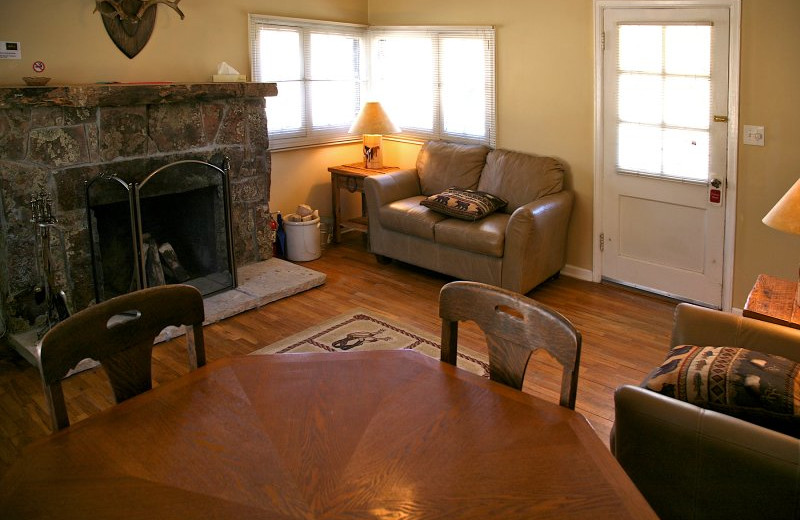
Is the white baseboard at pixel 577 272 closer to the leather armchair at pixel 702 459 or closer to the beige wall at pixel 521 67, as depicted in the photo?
the beige wall at pixel 521 67

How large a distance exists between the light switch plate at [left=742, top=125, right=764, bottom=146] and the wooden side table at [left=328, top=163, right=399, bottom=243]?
8.63 ft

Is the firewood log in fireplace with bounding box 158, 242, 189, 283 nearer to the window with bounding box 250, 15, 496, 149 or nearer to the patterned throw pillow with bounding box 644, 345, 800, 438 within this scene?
the window with bounding box 250, 15, 496, 149

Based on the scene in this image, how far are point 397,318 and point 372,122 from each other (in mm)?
1916

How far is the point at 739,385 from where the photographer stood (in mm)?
2014

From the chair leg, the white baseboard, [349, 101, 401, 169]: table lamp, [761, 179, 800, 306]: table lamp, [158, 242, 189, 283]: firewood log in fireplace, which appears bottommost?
the white baseboard

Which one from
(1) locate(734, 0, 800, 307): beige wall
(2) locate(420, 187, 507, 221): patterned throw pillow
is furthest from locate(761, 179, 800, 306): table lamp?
(2) locate(420, 187, 507, 221): patterned throw pillow

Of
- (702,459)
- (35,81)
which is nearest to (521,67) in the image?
(35,81)

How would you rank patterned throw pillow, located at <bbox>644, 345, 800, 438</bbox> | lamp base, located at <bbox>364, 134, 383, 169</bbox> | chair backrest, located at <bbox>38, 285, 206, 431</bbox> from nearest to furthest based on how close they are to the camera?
chair backrest, located at <bbox>38, 285, 206, 431</bbox> → patterned throw pillow, located at <bbox>644, 345, 800, 438</bbox> → lamp base, located at <bbox>364, 134, 383, 169</bbox>

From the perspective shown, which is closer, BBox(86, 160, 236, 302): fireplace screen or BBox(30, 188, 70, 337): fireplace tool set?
BBox(30, 188, 70, 337): fireplace tool set

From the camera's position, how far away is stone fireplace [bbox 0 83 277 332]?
12.6ft

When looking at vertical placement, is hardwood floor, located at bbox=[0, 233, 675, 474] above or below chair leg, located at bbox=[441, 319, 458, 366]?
below

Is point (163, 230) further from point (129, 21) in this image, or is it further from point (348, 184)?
point (348, 184)

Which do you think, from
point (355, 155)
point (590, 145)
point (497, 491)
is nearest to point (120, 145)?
point (355, 155)

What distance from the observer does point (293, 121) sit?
570 centimetres
